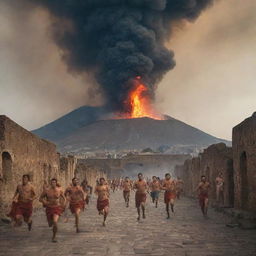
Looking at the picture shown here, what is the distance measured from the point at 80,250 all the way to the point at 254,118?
7673mm

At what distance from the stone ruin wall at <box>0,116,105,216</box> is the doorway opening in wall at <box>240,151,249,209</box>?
24.4 feet

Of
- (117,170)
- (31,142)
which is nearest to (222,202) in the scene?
(31,142)

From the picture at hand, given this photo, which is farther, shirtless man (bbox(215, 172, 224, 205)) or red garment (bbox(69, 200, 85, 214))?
shirtless man (bbox(215, 172, 224, 205))

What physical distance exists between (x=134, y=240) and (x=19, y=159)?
720cm

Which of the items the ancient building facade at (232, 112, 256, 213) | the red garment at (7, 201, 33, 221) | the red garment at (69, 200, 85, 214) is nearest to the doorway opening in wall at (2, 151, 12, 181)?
the red garment at (69, 200, 85, 214)

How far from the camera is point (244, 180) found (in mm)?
15914

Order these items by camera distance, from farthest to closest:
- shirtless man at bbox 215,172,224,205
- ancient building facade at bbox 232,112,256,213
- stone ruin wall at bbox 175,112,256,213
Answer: shirtless man at bbox 215,172,224,205 → stone ruin wall at bbox 175,112,256,213 → ancient building facade at bbox 232,112,256,213

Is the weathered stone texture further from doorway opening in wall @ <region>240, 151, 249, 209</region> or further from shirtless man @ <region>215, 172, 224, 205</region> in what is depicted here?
doorway opening in wall @ <region>240, 151, 249, 209</region>

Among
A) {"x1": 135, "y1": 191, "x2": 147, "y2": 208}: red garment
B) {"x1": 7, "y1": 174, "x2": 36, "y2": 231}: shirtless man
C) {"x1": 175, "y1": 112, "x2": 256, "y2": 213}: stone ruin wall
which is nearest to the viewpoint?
{"x1": 7, "y1": 174, "x2": 36, "y2": 231}: shirtless man

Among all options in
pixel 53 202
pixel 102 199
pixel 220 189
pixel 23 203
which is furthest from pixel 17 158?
pixel 220 189

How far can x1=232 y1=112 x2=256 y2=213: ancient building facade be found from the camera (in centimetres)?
1398

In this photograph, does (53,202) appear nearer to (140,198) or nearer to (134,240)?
(134,240)

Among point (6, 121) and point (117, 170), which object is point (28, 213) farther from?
point (117, 170)

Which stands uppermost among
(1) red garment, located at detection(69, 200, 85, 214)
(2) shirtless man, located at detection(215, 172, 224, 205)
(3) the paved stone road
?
(2) shirtless man, located at detection(215, 172, 224, 205)
